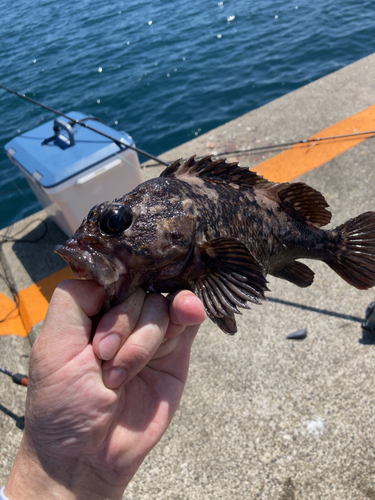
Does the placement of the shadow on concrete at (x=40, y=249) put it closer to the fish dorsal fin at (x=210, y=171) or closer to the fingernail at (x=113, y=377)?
the fish dorsal fin at (x=210, y=171)

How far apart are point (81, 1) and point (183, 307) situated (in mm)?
24628

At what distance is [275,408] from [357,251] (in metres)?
1.64

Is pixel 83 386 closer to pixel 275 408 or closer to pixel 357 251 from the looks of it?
pixel 357 251

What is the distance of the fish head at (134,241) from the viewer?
186cm

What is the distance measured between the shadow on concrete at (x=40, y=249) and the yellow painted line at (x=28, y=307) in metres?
0.15

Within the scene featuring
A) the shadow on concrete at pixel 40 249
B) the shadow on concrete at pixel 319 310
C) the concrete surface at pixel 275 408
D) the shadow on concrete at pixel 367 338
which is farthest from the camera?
the shadow on concrete at pixel 40 249

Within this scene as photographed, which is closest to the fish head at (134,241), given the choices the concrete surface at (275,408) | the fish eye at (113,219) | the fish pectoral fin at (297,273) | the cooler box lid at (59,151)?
the fish eye at (113,219)

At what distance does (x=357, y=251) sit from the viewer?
8.98ft

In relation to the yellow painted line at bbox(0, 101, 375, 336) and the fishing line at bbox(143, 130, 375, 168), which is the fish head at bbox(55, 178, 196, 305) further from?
the fishing line at bbox(143, 130, 375, 168)

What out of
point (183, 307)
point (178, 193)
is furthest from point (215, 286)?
point (178, 193)

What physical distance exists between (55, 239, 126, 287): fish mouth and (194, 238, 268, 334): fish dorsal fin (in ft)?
1.67

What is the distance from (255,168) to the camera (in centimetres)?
596

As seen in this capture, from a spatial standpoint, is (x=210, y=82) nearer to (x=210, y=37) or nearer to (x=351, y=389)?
(x=210, y=37)

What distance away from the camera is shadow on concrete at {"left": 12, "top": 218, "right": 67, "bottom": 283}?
16.6 ft
